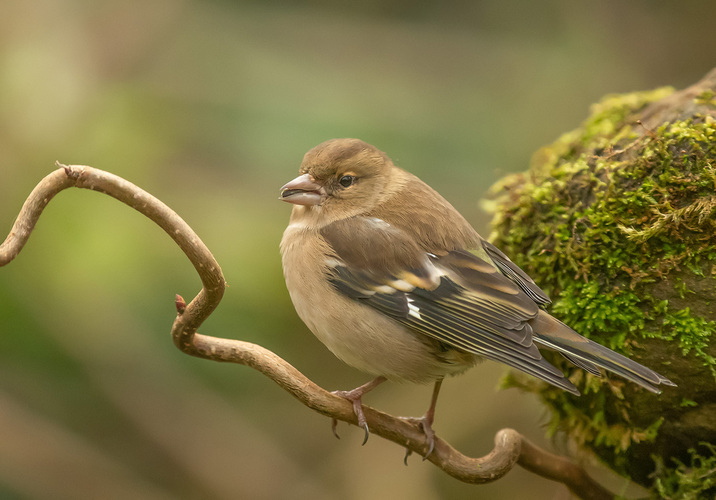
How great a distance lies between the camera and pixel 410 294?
2859 millimetres

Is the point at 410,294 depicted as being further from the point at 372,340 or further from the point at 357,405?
the point at 357,405

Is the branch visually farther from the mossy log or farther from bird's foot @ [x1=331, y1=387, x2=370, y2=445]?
the mossy log

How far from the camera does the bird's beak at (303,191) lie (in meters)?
3.16

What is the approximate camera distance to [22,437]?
15.6 ft

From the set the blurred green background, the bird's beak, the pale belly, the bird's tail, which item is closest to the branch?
the pale belly

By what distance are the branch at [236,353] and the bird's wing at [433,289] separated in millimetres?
418

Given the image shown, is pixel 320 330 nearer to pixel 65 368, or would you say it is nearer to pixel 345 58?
pixel 65 368

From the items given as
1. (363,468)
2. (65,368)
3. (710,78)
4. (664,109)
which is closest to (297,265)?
(664,109)

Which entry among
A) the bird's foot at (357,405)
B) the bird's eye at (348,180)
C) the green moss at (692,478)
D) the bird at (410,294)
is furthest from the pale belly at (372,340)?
the green moss at (692,478)

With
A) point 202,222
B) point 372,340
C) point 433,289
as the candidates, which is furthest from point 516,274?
point 202,222

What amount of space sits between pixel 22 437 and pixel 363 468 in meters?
2.27

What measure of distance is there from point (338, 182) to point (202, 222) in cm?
183

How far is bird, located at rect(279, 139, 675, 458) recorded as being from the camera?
273cm

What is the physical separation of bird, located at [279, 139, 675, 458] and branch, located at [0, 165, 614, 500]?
10 cm
